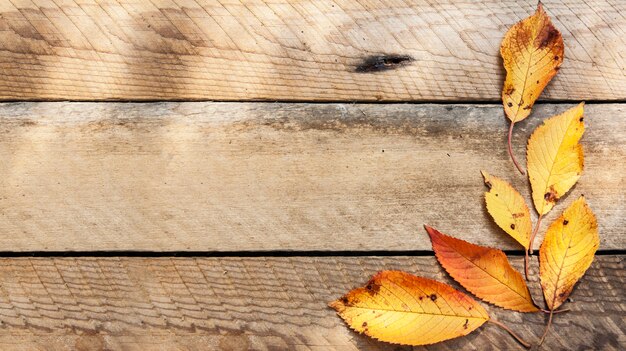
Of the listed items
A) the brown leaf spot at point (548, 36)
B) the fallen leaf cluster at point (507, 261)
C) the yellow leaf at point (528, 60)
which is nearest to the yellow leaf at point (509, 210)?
the fallen leaf cluster at point (507, 261)

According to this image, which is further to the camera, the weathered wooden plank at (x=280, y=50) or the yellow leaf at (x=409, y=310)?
the weathered wooden plank at (x=280, y=50)

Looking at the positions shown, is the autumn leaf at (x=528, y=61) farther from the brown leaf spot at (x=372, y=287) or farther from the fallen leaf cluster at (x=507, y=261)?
the brown leaf spot at (x=372, y=287)

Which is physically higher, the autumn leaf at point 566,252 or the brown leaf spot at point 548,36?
the brown leaf spot at point 548,36

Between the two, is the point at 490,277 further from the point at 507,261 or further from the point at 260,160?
the point at 260,160

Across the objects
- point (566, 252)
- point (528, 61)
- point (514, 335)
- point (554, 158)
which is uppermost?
point (528, 61)

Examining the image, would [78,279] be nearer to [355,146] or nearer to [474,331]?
[355,146]

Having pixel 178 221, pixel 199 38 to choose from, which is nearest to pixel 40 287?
pixel 178 221

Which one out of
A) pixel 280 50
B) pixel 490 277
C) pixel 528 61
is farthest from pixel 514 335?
pixel 280 50

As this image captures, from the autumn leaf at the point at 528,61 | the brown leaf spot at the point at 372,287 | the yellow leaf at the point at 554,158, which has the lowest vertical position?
the brown leaf spot at the point at 372,287
